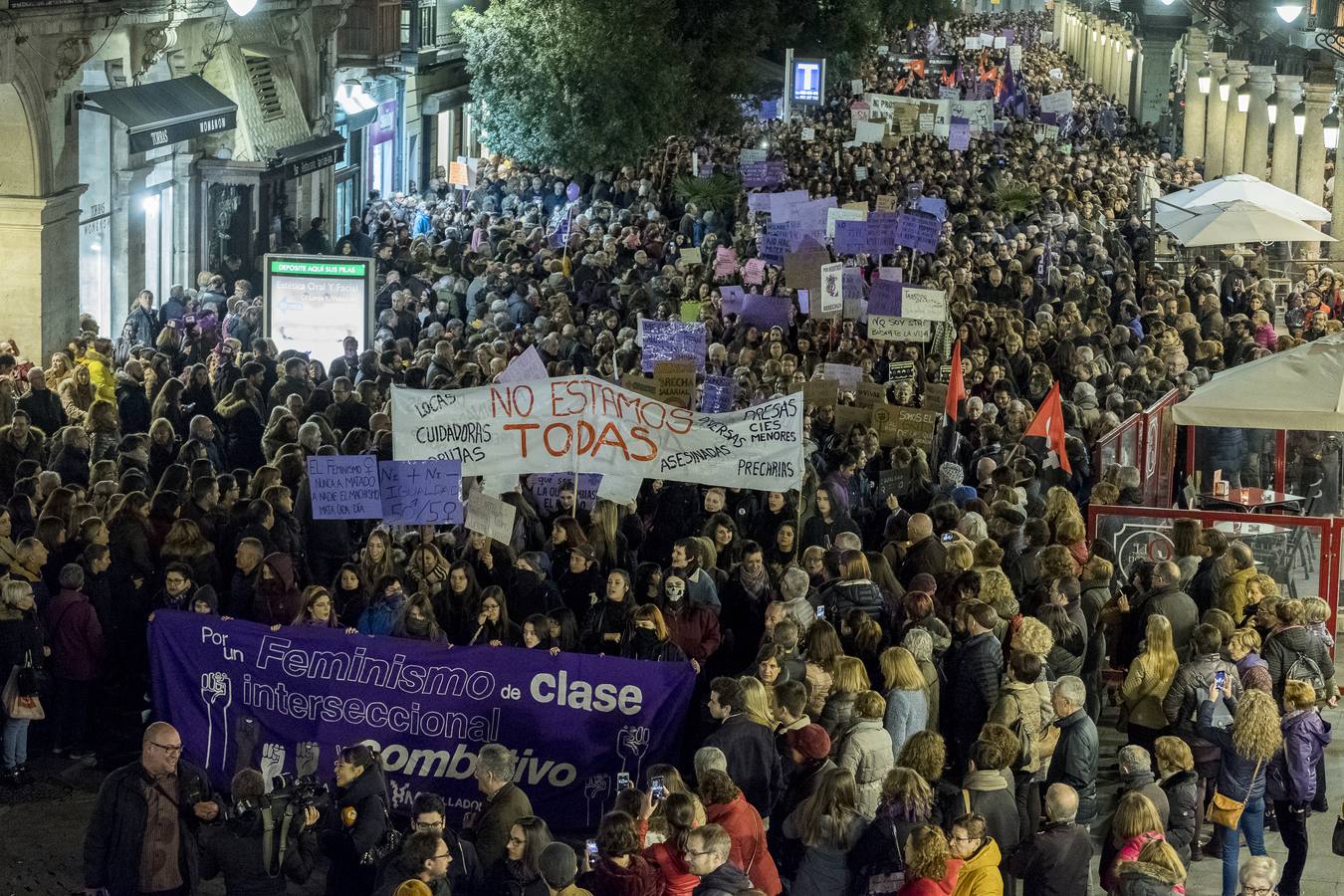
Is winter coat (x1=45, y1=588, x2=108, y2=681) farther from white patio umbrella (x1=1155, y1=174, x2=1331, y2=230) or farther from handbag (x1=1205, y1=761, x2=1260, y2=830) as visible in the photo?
white patio umbrella (x1=1155, y1=174, x2=1331, y2=230)

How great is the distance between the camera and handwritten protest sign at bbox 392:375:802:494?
1315 cm

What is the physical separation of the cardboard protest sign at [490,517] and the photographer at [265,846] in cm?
380

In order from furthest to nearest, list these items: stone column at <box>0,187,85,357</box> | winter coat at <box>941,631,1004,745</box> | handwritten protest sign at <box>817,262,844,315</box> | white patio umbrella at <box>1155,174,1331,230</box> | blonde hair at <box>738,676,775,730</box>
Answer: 1. white patio umbrella at <box>1155,174,1331,230</box>
2. stone column at <box>0,187,85,357</box>
3. handwritten protest sign at <box>817,262,844,315</box>
4. winter coat at <box>941,631,1004,745</box>
5. blonde hair at <box>738,676,775,730</box>

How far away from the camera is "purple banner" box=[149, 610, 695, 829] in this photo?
11.1 m

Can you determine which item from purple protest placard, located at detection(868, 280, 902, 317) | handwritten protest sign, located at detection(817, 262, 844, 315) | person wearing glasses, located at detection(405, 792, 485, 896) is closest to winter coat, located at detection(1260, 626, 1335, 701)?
person wearing glasses, located at detection(405, 792, 485, 896)

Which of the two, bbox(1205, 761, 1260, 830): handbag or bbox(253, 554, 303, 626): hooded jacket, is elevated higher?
bbox(253, 554, 303, 626): hooded jacket

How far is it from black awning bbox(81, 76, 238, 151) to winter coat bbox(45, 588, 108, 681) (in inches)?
502

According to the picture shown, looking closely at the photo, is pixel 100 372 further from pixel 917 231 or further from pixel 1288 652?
pixel 1288 652

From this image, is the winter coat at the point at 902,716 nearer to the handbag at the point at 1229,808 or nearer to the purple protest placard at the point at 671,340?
the handbag at the point at 1229,808

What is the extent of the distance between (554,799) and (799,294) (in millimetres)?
11631

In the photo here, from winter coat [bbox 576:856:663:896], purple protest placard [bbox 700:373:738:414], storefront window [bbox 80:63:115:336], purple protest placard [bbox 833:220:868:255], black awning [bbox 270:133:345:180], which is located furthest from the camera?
black awning [bbox 270:133:345:180]

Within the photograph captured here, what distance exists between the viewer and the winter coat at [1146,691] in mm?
11820

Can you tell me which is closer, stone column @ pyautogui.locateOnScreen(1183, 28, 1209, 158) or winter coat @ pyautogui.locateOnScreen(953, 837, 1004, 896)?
winter coat @ pyautogui.locateOnScreen(953, 837, 1004, 896)

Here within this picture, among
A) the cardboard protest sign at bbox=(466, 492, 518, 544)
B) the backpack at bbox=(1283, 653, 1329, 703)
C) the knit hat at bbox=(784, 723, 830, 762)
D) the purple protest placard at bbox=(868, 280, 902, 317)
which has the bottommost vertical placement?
the knit hat at bbox=(784, 723, 830, 762)
